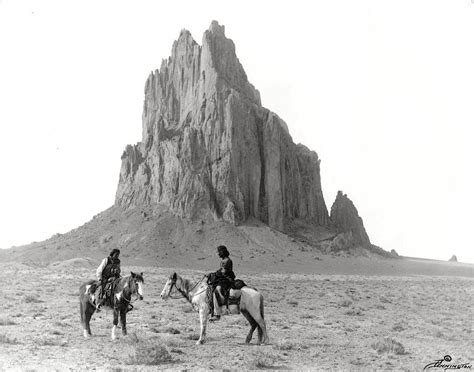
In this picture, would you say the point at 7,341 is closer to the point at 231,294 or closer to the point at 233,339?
the point at 231,294

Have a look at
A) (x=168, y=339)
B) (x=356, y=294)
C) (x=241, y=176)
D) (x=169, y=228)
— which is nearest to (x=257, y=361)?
(x=168, y=339)

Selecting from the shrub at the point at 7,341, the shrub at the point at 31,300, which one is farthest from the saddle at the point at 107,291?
the shrub at the point at 31,300

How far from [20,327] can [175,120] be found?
108485 millimetres

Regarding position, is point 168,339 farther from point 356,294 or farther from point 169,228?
point 169,228

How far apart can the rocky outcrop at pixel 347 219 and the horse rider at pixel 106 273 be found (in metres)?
108

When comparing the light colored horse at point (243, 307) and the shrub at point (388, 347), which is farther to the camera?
the light colored horse at point (243, 307)

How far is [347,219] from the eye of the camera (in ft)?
408

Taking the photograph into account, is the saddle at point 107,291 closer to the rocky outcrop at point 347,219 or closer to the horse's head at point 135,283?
the horse's head at point 135,283

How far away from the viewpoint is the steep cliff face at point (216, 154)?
10525cm

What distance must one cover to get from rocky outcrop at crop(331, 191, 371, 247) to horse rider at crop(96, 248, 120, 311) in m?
108

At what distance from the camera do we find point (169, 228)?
97.6 meters

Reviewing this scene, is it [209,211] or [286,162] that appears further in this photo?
[286,162]

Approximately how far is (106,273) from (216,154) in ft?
303

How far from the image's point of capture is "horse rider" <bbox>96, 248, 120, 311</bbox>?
17000 millimetres
